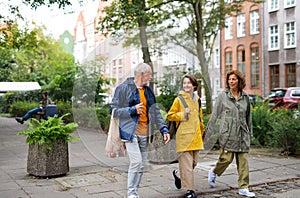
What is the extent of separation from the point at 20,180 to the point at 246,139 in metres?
3.83

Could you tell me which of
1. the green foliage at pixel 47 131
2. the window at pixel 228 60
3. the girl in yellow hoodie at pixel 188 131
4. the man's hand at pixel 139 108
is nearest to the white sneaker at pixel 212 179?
the girl in yellow hoodie at pixel 188 131

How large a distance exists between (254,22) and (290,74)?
6754 mm

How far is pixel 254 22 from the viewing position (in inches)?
1641

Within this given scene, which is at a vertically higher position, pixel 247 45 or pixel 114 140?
pixel 247 45

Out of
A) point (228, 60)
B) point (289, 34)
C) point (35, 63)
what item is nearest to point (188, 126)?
point (289, 34)

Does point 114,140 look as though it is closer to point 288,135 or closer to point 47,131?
point 47,131

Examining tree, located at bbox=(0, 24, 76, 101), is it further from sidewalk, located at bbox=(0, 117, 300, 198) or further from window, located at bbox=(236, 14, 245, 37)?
window, located at bbox=(236, 14, 245, 37)

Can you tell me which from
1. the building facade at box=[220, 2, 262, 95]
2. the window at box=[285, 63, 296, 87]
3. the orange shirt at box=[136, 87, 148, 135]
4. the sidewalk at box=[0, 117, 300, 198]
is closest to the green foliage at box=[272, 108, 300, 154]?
the sidewalk at box=[0, 117, 300, 198]

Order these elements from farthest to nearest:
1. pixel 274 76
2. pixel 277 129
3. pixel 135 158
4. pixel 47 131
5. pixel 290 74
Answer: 1. pixel 274 76
2. pixel 290 74
3. pixel 277 129
4. pixel 47 131
5. pixel 135 158

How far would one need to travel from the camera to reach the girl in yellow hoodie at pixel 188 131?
6016 mm

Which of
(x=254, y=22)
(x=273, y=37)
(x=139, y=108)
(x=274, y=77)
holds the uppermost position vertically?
(x=254, y=22)

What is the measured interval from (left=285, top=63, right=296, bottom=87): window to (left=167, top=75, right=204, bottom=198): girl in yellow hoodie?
33.4 meters

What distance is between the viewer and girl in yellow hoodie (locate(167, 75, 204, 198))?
6.02 meters

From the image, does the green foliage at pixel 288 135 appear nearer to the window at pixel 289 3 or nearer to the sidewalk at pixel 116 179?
the sidewalk at pixel 116 179
